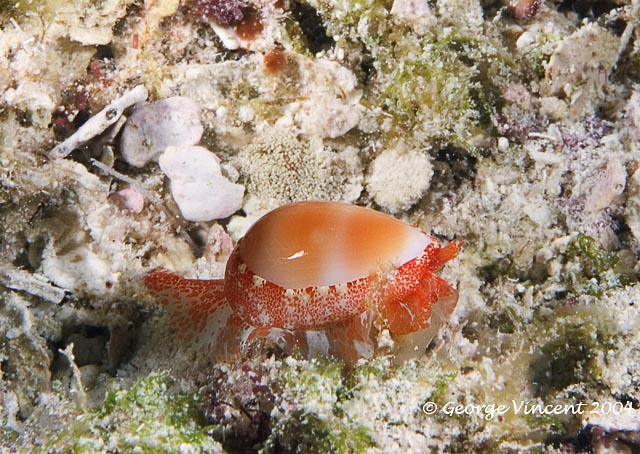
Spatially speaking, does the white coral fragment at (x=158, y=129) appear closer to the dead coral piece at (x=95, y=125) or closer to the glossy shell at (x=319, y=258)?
the dead coral piece at (x=95, y=125)

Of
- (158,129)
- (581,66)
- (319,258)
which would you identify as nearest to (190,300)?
(319,258)

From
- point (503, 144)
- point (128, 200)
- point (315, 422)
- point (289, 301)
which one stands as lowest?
point (128, 200)

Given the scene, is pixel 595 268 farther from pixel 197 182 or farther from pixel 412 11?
pixel 197 182

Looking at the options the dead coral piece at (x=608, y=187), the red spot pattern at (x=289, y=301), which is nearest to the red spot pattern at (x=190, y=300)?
the red spot pattern at (x=289, y=301)

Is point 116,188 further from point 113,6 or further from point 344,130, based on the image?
point 344,130

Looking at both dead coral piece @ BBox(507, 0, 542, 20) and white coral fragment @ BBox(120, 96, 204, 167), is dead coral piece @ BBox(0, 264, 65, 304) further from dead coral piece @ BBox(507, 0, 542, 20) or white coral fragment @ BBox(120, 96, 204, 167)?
dead coral piece @ BBox(507, 0, 542, 20)

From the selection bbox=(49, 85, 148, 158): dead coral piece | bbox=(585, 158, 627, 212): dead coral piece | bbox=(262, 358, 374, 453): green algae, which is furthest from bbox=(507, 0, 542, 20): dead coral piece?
bbox=(262, 358, 374, 453): green algae

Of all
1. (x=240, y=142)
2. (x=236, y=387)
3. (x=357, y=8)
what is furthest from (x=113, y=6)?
(x=236, y=387)
